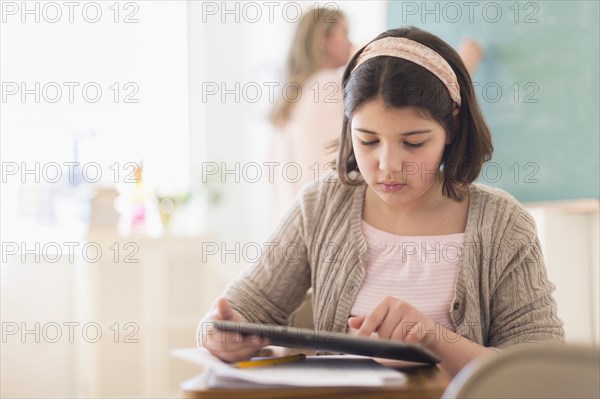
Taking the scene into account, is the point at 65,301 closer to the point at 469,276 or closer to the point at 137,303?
the point at 137,303

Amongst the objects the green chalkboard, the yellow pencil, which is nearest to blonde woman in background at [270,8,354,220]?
the green chalkboard

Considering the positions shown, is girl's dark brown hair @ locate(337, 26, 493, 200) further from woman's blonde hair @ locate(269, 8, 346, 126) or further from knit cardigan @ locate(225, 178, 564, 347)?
woman's blonde hair @ locate(269, 8, 346, 126)

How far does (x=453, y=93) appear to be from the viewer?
130 cm

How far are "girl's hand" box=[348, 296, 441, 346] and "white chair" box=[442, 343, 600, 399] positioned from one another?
19.1 inches

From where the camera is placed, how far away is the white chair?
20.5 inches

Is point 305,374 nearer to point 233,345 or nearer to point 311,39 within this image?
point 233,345

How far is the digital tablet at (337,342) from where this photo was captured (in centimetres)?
90

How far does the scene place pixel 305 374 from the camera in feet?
2.86

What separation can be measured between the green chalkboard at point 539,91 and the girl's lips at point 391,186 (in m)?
0.73

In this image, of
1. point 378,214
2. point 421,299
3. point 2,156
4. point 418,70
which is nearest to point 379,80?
point 418,70

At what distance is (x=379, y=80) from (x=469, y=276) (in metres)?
0.37

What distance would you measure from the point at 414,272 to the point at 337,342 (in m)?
0.43

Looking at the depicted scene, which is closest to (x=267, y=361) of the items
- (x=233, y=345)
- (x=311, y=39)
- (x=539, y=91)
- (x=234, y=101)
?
(x=233, y=345)

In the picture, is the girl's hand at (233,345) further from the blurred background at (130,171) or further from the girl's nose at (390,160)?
the blurred background at (130,171)
